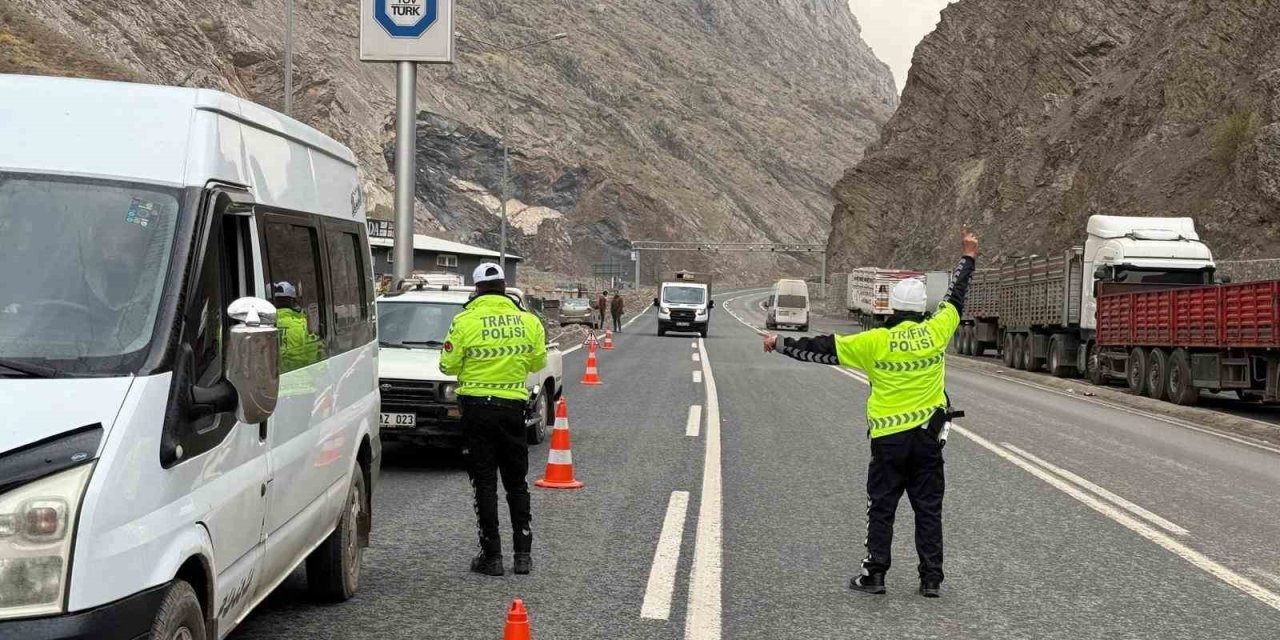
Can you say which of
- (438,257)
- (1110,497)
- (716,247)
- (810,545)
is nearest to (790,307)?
(438,257)

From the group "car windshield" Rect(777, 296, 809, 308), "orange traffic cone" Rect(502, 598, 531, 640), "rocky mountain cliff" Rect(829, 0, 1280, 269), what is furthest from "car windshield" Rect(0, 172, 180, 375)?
"car windshield" Rect(777, 296, 809, 308)

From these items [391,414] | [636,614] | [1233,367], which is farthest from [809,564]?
[1233,367]

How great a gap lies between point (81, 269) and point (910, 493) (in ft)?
15.0

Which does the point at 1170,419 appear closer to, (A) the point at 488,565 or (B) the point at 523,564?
(B) the point at 523,564

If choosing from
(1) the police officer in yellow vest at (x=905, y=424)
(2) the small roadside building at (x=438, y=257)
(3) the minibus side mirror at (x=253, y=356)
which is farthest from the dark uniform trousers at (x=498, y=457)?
(2) the small roadside building at (x=438, y=257)

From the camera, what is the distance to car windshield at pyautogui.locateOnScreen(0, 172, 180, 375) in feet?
13.2

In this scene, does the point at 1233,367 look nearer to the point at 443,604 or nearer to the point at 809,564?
the point at 809,564

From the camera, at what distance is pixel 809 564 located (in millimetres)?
7754

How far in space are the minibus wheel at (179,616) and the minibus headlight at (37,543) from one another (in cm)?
42

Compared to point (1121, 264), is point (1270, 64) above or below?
above

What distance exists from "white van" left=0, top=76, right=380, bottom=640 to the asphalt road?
61.6 inches

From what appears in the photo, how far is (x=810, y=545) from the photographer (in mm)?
8336

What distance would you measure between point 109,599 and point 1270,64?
47.6 metres

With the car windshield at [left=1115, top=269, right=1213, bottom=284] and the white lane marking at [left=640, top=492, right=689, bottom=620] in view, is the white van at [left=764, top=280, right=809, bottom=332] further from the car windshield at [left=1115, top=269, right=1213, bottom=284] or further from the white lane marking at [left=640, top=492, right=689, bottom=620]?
the white lane marking at [left=640, top=492, right=689, bottom=620]
